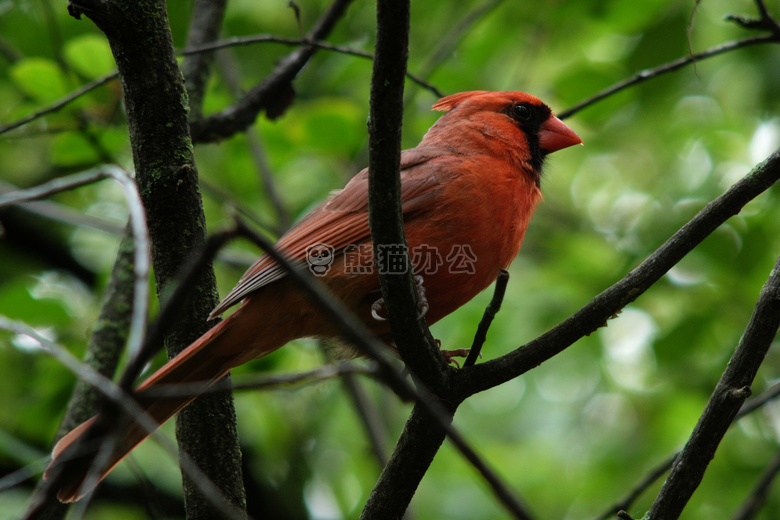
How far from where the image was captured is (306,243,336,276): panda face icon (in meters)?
3.17

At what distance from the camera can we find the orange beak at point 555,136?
3.96m

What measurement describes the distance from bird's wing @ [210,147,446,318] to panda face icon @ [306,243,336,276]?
3 cm

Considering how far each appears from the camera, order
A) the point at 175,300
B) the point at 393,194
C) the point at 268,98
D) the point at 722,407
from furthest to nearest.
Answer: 1. the point at 268,98
2. the point at 722,407
3. the point at 393,194
4. the point at 175,300

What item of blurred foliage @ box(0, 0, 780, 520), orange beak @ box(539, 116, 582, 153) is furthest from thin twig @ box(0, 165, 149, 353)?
orange beak @ box(539, 116, 582, 153)

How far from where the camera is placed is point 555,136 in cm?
397

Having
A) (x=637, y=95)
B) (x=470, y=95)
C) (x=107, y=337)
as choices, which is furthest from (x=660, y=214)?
(x=107, y=337)

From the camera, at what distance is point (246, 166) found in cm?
505

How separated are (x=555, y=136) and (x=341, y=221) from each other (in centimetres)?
135

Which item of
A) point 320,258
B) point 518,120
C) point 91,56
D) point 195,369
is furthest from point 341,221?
point 91,56

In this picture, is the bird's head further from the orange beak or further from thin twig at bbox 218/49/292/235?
thin twig at bbox 218/49/292/235

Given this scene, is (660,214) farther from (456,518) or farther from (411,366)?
(411,366)

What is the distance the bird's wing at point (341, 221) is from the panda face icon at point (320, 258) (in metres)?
0.03

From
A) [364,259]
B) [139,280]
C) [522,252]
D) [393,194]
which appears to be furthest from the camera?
[522,252]

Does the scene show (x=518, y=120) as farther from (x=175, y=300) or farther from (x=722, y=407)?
(x=175, y=300)
